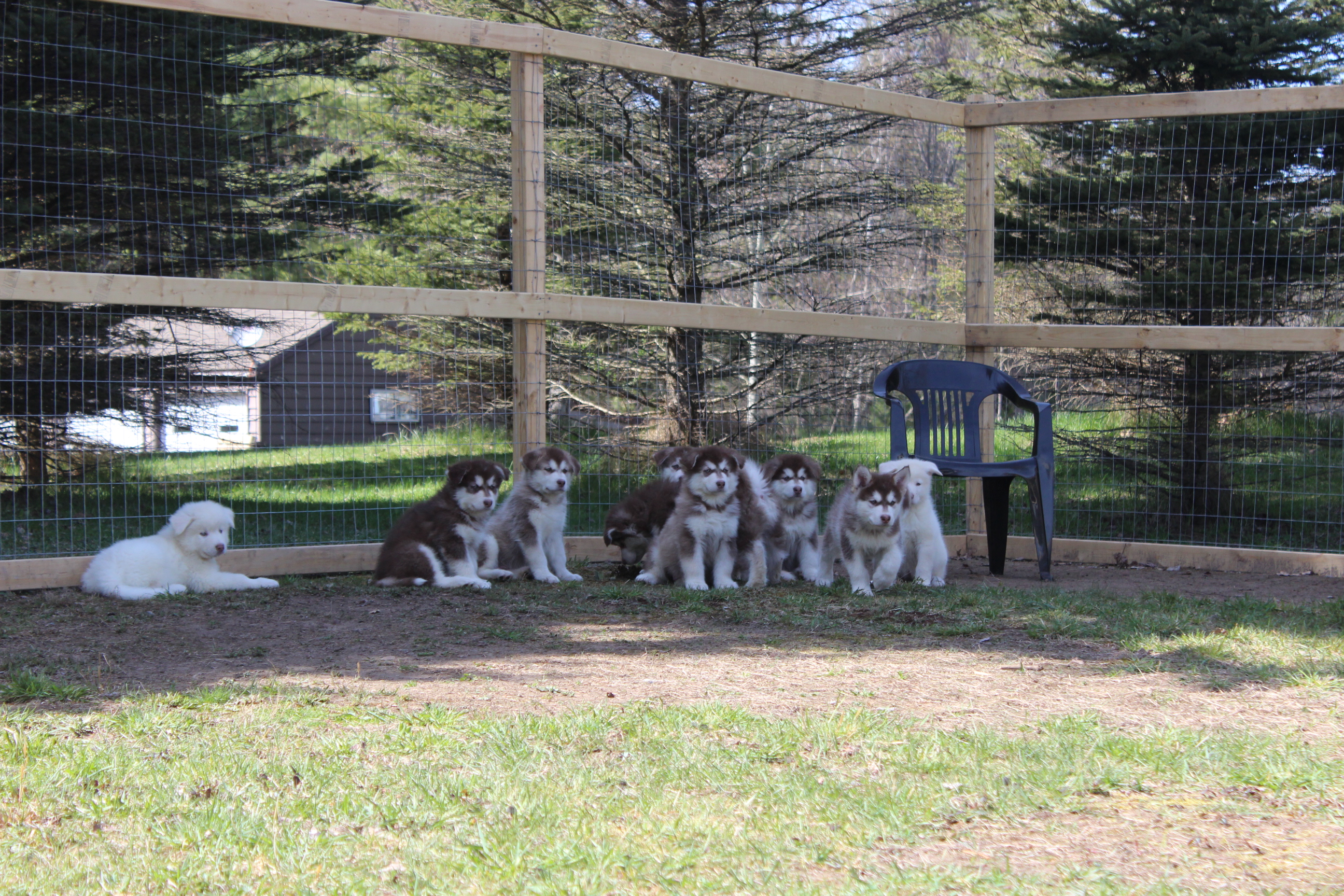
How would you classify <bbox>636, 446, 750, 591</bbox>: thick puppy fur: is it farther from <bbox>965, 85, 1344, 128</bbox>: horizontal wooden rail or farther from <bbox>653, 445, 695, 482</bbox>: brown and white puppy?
<bbox>965, 85, 1344, 128</bbox>: horizontal wooden rail

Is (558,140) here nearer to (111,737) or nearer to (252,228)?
(252,228)

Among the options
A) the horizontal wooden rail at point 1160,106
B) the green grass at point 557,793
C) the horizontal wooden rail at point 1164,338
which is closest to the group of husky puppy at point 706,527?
the horizontal wooden rail at point 1164,338

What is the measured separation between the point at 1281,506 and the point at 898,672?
5123 mm

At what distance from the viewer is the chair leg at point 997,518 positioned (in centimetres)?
801

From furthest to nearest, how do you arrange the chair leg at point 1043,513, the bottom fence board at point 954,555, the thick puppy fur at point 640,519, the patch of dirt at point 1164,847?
the thick puppy fur at point 640,519 < the chair leg at point 1043,513 < the bottom fence board at point 954,555 < the patch of dirt at point 1164,847

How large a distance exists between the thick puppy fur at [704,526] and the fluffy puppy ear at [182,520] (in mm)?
2827

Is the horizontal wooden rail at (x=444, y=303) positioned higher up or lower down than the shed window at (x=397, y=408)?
higher up

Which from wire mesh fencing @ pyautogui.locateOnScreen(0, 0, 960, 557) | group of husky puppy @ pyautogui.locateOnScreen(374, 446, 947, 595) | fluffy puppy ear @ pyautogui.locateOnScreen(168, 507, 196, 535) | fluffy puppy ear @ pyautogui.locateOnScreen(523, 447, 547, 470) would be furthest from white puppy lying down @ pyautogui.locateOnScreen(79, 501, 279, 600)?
fluffy puppy ear @ pyautogui.locateOnScreen(523, 447, 547, 470)

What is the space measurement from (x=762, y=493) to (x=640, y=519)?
0.92 m

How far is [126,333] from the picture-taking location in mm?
10078

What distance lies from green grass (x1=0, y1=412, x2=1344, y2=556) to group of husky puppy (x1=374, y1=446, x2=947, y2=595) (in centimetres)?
86

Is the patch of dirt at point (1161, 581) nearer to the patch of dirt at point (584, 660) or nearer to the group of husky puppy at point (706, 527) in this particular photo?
the group of husky puppy at point (706, 527)

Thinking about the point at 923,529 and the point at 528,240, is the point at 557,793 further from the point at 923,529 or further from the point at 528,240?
the point at 528,240

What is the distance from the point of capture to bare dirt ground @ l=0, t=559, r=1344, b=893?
2.84 metres
